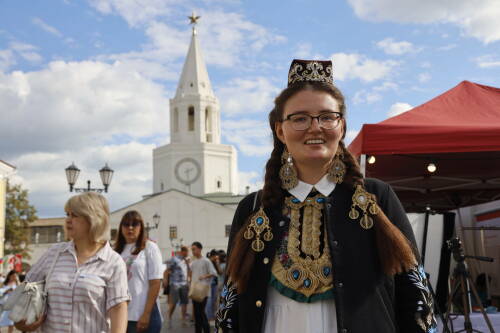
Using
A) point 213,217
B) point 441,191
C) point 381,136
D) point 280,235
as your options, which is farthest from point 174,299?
point 213,217

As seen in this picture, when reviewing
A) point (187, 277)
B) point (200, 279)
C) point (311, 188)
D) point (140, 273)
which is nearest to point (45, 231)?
point (187, 277)

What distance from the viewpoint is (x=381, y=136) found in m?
6.62

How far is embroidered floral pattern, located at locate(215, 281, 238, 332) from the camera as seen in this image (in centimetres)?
251

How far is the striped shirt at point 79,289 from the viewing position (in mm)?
3766

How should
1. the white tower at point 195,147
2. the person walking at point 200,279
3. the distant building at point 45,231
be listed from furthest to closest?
1. the white tower at point 195,147
2. the distant building at point 45,231
3. the person walking at point 200,279

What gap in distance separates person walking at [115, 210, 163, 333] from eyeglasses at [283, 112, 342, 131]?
373 centimetres

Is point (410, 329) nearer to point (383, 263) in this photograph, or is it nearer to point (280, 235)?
point (383, 263)

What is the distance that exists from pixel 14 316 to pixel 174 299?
39.1 feet

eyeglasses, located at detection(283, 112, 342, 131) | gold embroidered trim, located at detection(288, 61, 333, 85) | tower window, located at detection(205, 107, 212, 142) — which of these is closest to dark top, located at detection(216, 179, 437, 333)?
eyeglasses, located at detection(283, 112, 342, 131)

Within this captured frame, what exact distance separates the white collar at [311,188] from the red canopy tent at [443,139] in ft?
13.6

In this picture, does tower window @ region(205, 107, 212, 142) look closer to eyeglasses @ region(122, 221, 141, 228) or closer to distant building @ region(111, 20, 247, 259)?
distant building @ region(111, 20, 247, 259)

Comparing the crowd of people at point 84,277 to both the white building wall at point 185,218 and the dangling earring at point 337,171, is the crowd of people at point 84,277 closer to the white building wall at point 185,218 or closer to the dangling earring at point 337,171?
the dangling earring at point 337,171

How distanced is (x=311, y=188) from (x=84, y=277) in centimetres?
202

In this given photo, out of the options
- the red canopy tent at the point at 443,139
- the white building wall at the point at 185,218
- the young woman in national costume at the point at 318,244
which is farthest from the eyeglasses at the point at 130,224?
the white building wall at the point at 185,218
